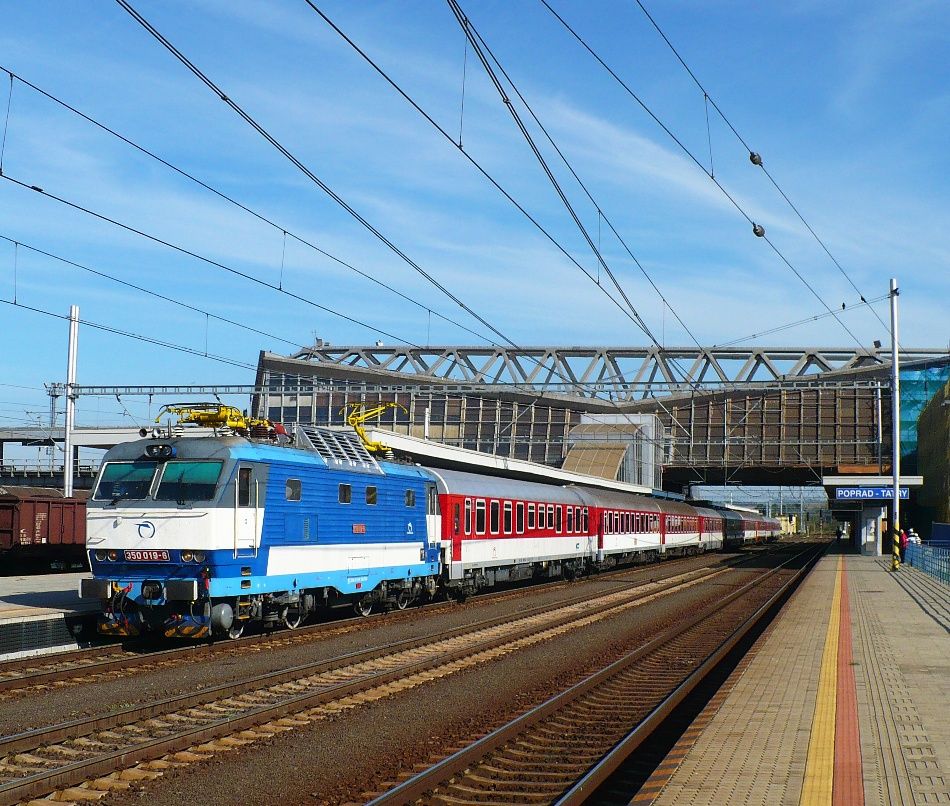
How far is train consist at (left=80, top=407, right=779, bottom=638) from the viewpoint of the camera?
1747cm

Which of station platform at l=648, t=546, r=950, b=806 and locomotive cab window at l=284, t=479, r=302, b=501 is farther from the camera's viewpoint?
locomotive cab window at l=284, t=479, r=302, b=501

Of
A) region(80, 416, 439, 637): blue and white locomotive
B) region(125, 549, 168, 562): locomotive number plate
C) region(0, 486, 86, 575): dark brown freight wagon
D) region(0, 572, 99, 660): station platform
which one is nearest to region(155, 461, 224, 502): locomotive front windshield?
region(80, 416, 439, 637): blue and white locomotive

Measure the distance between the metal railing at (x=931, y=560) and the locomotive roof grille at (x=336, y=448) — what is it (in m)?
19.3

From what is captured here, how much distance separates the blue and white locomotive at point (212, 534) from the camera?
684 inches

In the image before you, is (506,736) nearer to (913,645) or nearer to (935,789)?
(935,789)

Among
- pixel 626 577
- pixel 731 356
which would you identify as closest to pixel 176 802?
pixel 626 577

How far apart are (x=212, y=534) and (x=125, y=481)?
2.19 metres

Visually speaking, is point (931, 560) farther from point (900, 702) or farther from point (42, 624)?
point (42, 624)

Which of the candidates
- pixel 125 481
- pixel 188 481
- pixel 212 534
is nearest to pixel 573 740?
pixel 212 534

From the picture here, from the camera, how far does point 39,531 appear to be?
120ft

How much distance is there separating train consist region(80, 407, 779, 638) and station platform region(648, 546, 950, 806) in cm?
810

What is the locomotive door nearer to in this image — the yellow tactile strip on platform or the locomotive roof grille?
the locomotive roof grille

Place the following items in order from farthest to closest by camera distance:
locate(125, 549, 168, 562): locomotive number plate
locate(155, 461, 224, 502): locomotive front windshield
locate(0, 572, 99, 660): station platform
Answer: locate(155, 461, 224, 502): locomotive front windshield
locate(125, 549, 168, 562): locomotive number plate
locate(0, 572, 99, 660): station platform

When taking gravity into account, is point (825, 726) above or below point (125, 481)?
below
